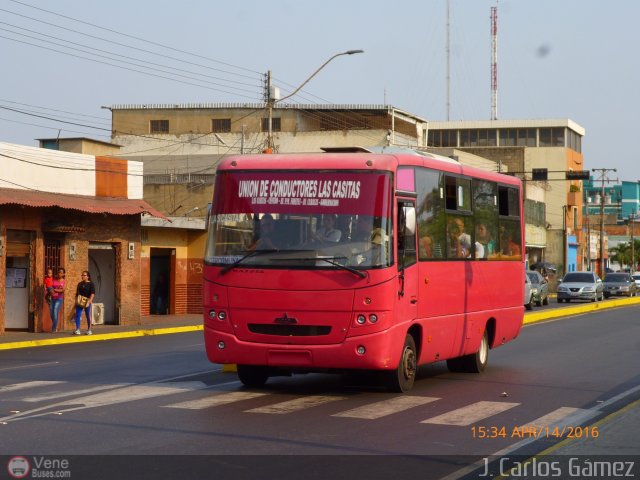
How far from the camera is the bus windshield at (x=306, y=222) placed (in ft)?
45.8

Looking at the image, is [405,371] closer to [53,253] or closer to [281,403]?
[281,403]

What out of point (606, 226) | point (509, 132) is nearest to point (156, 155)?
point (509, 132)

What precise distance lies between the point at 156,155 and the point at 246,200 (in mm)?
55276

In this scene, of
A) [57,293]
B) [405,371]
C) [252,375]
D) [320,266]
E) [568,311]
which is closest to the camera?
[320,266]

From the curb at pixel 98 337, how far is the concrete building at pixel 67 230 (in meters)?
2.72

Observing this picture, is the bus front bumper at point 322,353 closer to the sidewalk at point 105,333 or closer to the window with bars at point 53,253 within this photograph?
the sidewalk at point 105,333

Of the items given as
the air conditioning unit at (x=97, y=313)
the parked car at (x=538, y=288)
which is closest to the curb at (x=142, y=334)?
the air conditioning unit at (x=97, y=313)

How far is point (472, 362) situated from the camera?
1798 cm

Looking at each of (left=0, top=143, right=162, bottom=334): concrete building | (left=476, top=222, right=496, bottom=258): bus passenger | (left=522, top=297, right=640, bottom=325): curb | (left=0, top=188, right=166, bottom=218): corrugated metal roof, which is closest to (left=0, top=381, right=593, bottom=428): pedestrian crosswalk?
(left=476, top=222, right=496, bottom=258): bus passenger

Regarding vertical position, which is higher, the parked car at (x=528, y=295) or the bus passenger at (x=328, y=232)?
the bus passenger at (x=328, y=232)

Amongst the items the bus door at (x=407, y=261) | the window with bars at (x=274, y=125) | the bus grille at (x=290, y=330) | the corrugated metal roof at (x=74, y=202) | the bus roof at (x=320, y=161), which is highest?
the window with bars at (x=274, y=125)

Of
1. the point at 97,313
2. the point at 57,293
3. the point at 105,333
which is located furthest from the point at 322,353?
the point at 97,313

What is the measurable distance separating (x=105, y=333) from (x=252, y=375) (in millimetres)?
15489

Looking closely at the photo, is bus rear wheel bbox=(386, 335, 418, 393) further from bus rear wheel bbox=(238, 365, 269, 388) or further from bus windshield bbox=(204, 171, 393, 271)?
bus rear wheel bbox=(238, 365, 269, 388)
